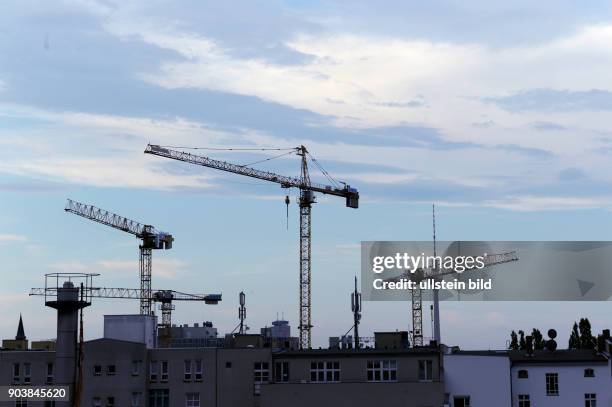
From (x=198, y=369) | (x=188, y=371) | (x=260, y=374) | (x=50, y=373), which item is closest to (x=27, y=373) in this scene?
(x=50, y=373)

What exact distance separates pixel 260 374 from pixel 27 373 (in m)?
25.0

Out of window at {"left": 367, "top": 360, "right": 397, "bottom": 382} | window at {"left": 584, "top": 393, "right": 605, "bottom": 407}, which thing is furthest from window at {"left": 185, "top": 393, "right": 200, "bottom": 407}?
window at {"left": 584, "top": 393, "right": 605, "bottom": 407}

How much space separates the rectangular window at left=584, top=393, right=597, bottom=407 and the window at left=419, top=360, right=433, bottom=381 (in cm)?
1703

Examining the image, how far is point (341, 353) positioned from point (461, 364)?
11.9 metres

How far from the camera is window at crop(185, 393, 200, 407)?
110 meters

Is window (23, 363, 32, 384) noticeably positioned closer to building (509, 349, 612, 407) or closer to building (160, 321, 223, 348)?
building (160, 321, 223, 348)

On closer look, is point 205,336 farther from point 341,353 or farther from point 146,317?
point 341,353

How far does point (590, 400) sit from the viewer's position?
107 meters

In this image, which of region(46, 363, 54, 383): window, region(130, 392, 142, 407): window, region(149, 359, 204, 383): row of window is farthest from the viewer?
region(46, 363, 54, 383): window

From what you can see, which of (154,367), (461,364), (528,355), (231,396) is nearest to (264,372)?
(231,396)

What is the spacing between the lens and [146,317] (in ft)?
384

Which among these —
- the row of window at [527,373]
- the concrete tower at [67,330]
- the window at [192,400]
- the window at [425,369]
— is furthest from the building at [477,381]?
the concrete tower at [67,330]

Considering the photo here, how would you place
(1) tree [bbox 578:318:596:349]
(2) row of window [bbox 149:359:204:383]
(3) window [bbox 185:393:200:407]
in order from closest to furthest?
(3) window [bbox 185:393:200:407]
(2) row of window [bbox 149:359:204:383]
(1) tree [bbox 578:318:596:349]

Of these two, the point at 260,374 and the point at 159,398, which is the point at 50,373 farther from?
the point at 260,374
